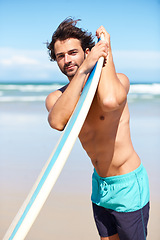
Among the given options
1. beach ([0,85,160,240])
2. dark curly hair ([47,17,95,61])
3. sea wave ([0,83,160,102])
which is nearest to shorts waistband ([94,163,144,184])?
dark curly hair ([47,17,95,61])

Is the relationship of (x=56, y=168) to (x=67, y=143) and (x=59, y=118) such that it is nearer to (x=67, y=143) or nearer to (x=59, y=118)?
(x=67, y=143)

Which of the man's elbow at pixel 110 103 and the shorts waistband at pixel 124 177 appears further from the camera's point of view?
the shorts waistband at pixel 124 177

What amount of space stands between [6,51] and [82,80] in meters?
25.8

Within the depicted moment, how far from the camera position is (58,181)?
13.3ft

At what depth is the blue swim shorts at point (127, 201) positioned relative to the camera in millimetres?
1750

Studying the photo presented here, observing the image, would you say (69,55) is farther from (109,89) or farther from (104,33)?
(109,89)

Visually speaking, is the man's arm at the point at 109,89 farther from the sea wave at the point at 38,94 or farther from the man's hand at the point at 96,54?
the sea wave at the point at 38,94

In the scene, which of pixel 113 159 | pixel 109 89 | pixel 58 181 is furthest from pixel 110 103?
pixel 58 181

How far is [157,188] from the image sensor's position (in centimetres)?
386

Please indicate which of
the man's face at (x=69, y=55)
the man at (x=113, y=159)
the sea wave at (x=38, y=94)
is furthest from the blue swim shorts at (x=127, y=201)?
the sea wave at (x=38, y=94)

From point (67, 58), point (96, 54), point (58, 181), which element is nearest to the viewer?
point (96, 54)

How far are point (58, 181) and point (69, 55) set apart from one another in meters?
2.55

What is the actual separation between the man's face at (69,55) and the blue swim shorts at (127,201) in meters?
0.61

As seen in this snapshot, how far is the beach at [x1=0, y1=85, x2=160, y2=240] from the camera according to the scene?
3053mm
